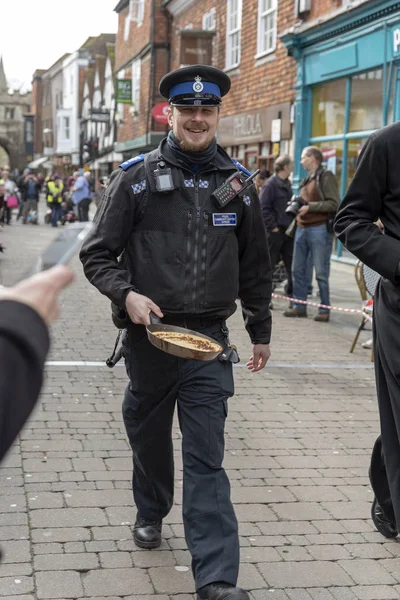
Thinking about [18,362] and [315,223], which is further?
[315,223]

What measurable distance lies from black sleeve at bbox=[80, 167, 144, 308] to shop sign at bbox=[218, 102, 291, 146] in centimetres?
1556

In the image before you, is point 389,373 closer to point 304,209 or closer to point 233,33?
point 304,209

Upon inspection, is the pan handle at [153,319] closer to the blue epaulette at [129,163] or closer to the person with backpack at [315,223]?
the blue epaulette at [129,163]

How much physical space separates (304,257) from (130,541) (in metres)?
7.42

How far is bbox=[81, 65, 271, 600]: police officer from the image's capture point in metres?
3.71

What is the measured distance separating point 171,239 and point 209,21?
23.1 meters

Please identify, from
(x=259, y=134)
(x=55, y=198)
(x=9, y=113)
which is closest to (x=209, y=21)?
(x=259, y=134)

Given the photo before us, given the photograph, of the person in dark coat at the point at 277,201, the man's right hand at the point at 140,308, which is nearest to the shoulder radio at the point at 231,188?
the man's right hand at the point at 140,308

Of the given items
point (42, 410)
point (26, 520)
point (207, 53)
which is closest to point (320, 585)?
point (26, 520)

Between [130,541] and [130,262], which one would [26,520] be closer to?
[130,541]

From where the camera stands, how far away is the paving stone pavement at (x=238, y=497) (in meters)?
3.80

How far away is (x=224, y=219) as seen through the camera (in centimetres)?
383

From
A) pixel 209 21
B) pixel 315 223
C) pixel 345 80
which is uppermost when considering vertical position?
pixel 209 21

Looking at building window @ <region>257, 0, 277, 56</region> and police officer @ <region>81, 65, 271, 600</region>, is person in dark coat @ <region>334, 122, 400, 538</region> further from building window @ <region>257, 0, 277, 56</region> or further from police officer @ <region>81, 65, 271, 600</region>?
building window @ <region>257, 0, 277, 56</region>
